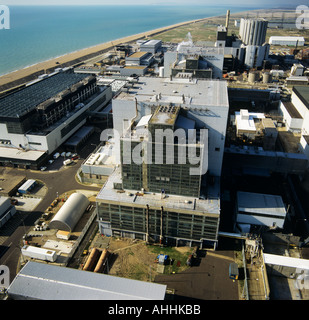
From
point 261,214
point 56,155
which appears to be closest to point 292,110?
point 261,214

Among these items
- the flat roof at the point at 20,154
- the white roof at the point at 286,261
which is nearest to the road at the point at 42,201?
the flat roof at the point at 20,154

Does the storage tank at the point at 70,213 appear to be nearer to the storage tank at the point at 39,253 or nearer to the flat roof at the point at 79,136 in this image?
the storage tank at the point at 39,253

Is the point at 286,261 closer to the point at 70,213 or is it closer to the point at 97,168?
the point at 70,213

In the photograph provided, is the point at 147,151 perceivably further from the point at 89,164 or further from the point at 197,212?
the point at 89,164

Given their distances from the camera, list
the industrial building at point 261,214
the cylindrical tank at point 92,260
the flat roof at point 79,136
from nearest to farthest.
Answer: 1. the cylindrical tank at point 92,260
2. the industrial building at point 261,214
3. the flat roof at point 79,136

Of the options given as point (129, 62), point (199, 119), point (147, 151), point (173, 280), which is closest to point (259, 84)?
point (129, 62)
